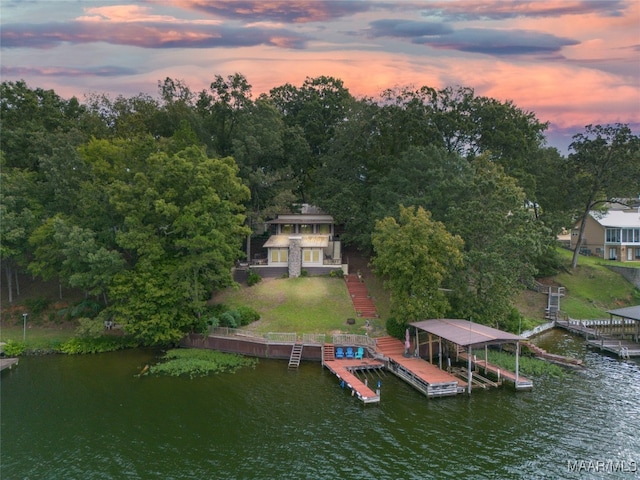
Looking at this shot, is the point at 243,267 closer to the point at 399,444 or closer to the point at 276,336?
the point at 276,336

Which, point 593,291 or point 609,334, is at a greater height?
point 593,291

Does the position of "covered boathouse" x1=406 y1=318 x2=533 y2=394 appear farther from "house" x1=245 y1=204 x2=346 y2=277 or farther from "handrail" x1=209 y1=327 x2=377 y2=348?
"house" x1=245 y1=204 x2=346 y2=277

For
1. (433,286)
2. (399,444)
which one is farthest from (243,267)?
(399,444)

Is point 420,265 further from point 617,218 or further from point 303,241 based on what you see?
point 617,218

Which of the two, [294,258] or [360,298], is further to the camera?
[294,258]

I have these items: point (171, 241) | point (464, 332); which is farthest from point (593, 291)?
point (171, 241)

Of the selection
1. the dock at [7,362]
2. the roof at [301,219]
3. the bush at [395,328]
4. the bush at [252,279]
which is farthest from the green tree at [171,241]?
the roof at [301,219]
